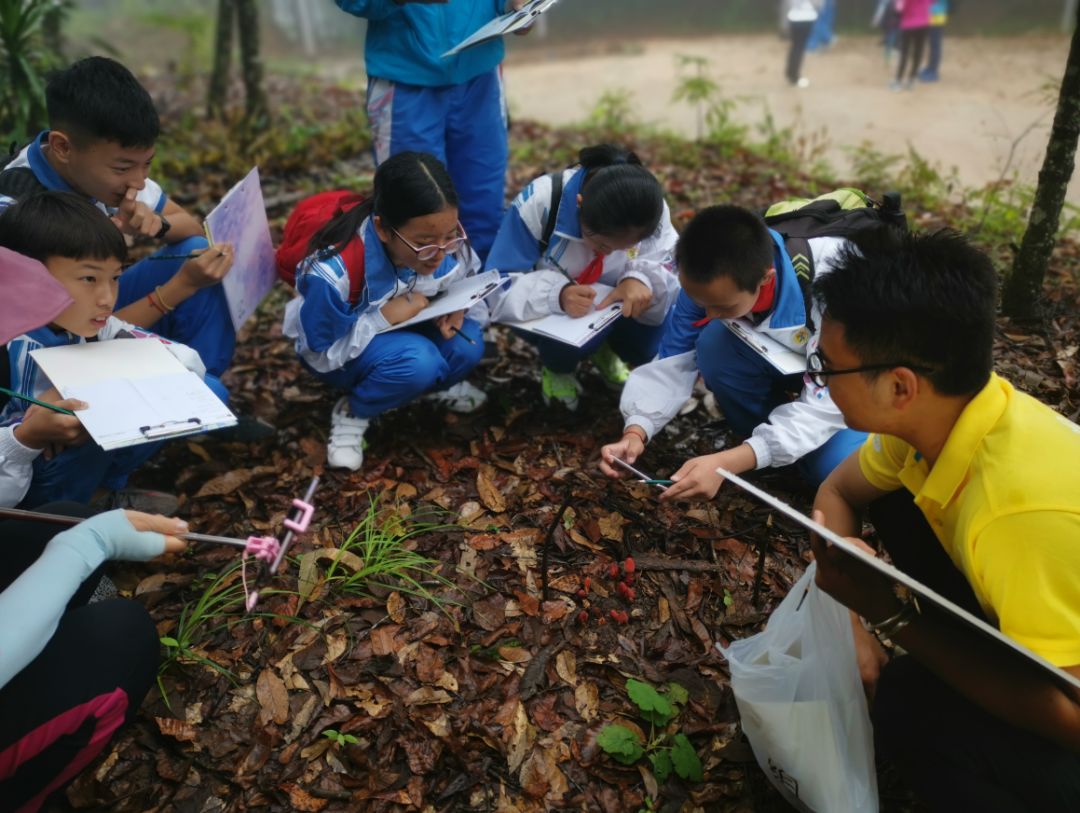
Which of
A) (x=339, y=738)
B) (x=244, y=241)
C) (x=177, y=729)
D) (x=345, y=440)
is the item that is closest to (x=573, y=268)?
(x=345, y=440)

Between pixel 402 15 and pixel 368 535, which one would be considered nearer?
pixel 368 535

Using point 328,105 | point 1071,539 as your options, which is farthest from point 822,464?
point 328,105

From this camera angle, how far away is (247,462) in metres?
3.71

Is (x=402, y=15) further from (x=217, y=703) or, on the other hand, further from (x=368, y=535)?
(x=217, y=703)

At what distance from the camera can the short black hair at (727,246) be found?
2789 millimetres

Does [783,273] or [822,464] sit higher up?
[783,273]

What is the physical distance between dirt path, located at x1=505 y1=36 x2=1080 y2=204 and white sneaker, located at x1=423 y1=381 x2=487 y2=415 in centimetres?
517

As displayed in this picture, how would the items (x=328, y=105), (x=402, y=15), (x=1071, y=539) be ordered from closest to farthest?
1. (x=1071, y=539)
2. (x=402, y=15)
3. (x=328, y=105)

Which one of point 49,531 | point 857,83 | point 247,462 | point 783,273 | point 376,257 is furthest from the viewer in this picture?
point 857,83

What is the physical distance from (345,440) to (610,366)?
143 centimetres

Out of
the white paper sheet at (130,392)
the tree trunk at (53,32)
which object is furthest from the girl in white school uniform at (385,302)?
the tree trunk at (53,32)

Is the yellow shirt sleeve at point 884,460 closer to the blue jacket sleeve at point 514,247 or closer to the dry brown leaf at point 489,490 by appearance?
the dry brown leaf at point 489,490

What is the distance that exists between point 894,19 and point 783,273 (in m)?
12.8

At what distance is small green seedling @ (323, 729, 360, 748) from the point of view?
244 cm
